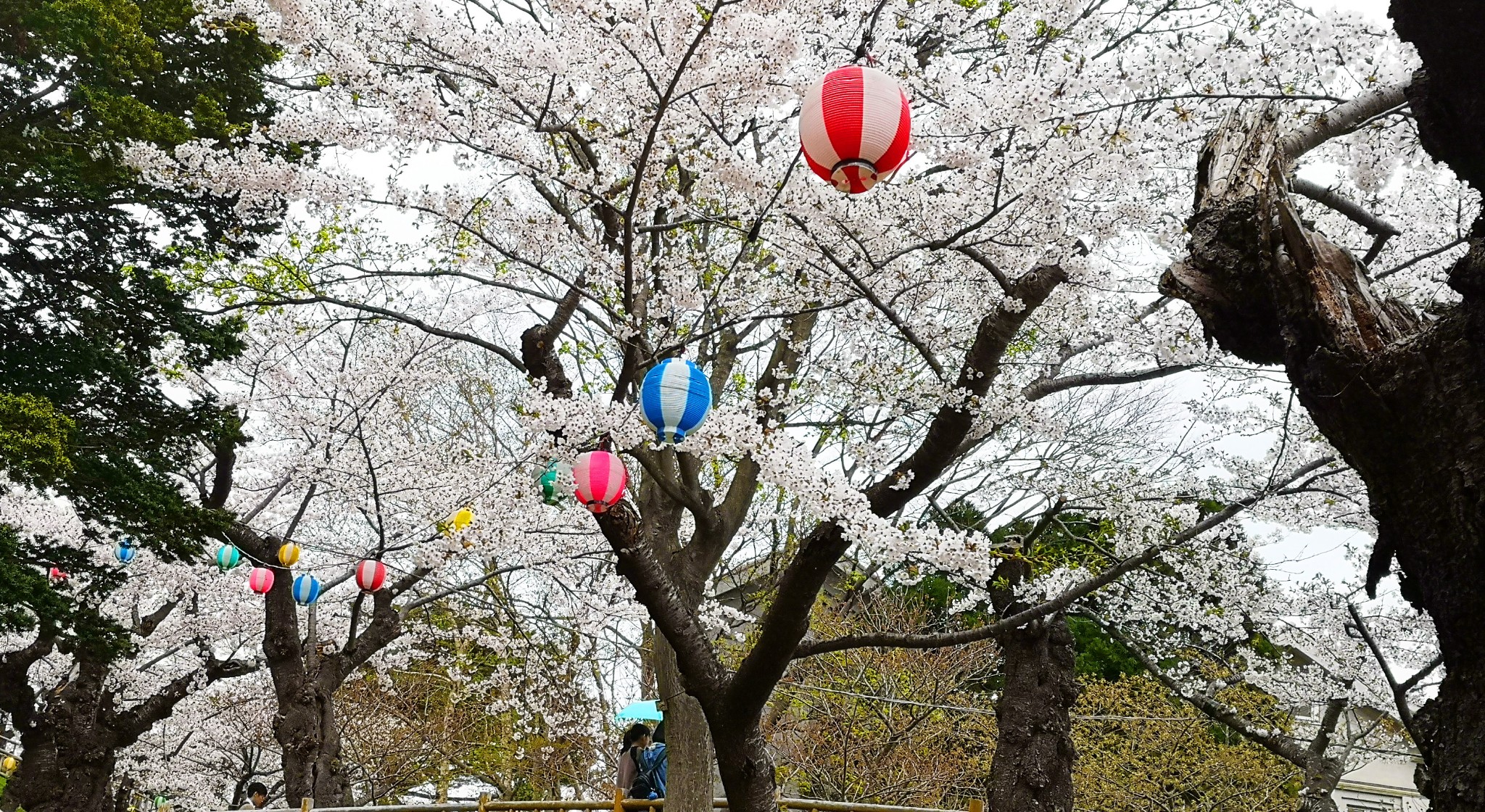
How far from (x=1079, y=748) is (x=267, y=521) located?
9549 millimetres

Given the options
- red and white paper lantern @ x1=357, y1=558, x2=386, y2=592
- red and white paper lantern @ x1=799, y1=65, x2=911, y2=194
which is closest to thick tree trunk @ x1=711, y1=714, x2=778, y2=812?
red and white paper lantern @ x1=799, y1=65, x2=911, y2=194

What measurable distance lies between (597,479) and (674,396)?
721mm

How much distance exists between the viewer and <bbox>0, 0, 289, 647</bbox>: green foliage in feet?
19.4

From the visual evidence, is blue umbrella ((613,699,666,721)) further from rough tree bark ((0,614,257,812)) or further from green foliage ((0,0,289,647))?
rough tree bark ((0,614,257,812))

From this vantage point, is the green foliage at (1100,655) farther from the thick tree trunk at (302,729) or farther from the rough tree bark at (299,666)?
the thick tree trunk at (302,729)

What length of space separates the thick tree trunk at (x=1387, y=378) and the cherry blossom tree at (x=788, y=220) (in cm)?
43

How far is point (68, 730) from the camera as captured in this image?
9.66 metres

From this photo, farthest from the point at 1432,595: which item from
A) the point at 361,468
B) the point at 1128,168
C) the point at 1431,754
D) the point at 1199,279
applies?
the point at 361,468

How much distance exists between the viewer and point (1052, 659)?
20.4ft

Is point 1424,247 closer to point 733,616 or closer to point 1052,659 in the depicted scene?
point 1052,659

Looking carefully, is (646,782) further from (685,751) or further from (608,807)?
(685,751)

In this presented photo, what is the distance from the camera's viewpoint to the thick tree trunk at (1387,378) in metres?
2.53

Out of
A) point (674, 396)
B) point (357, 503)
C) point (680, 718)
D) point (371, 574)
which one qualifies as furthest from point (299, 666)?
point (674, 396)

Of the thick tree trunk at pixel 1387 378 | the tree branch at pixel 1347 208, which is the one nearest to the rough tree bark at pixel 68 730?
the thick tree trunk at pixel 1387 378
